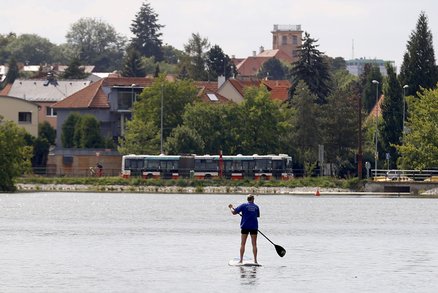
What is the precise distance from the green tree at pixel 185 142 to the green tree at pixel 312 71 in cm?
1789

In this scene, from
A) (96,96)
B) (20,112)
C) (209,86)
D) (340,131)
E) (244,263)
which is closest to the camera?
(244,263)

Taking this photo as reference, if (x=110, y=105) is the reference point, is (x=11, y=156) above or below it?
below

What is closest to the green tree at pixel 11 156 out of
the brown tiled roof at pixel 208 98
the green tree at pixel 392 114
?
the green tree at pixel 392 114

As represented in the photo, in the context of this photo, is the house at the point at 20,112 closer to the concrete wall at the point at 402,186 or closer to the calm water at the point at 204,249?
the concrete wall at the point at 402,186

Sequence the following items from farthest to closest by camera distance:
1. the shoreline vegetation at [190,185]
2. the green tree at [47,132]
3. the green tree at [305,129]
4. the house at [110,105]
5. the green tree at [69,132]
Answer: the green tree at [47,132] → the house at [110,105] → the green tree at [69,132] → the green tree at [305,129] → the shoreline vegetation at [190,185]

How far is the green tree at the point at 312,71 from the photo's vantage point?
5669 inches

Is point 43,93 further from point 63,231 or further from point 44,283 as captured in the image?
point 44,283

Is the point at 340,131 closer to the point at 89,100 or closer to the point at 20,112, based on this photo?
the point at 89,100

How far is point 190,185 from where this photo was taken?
376ft

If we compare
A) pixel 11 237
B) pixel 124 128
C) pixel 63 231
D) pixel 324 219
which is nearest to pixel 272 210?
pixel 324 219

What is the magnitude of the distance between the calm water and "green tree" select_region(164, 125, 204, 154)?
39.9 meters

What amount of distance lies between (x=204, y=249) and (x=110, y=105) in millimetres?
102214

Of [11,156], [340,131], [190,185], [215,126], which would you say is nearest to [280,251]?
[11,156]

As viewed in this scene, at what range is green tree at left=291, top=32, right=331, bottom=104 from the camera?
144m
